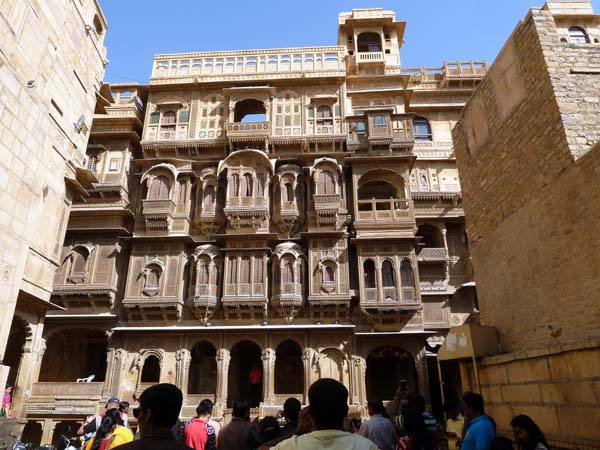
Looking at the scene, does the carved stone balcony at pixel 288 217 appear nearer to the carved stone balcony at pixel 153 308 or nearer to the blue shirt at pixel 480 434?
the carved stone balcony at pixel 153 308

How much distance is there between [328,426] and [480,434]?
10.1 feet

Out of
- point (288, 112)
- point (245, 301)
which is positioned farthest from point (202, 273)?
point (288, 112)

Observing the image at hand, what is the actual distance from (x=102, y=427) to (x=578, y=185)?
813 centimetres

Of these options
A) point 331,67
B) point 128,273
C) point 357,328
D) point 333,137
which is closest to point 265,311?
point 357,328

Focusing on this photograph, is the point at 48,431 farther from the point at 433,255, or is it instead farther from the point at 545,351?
the point at 433,255

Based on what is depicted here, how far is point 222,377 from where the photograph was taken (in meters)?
18.7

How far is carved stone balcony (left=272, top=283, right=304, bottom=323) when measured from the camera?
62.6ft

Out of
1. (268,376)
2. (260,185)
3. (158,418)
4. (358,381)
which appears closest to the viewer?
(158,418)

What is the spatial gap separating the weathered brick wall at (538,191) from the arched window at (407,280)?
27.6ft

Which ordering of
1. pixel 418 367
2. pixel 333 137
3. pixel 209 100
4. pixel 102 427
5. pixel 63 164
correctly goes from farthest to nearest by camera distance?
pixel 209 100
pixel 333 137
pixel 418 367
pixel 63 164
pixel 102 427

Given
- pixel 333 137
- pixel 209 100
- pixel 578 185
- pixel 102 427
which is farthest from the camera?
pixel 209 100

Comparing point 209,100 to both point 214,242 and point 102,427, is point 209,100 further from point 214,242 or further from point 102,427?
point 102,427

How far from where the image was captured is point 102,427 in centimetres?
464

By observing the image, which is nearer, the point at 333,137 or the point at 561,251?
the point at 561,251
